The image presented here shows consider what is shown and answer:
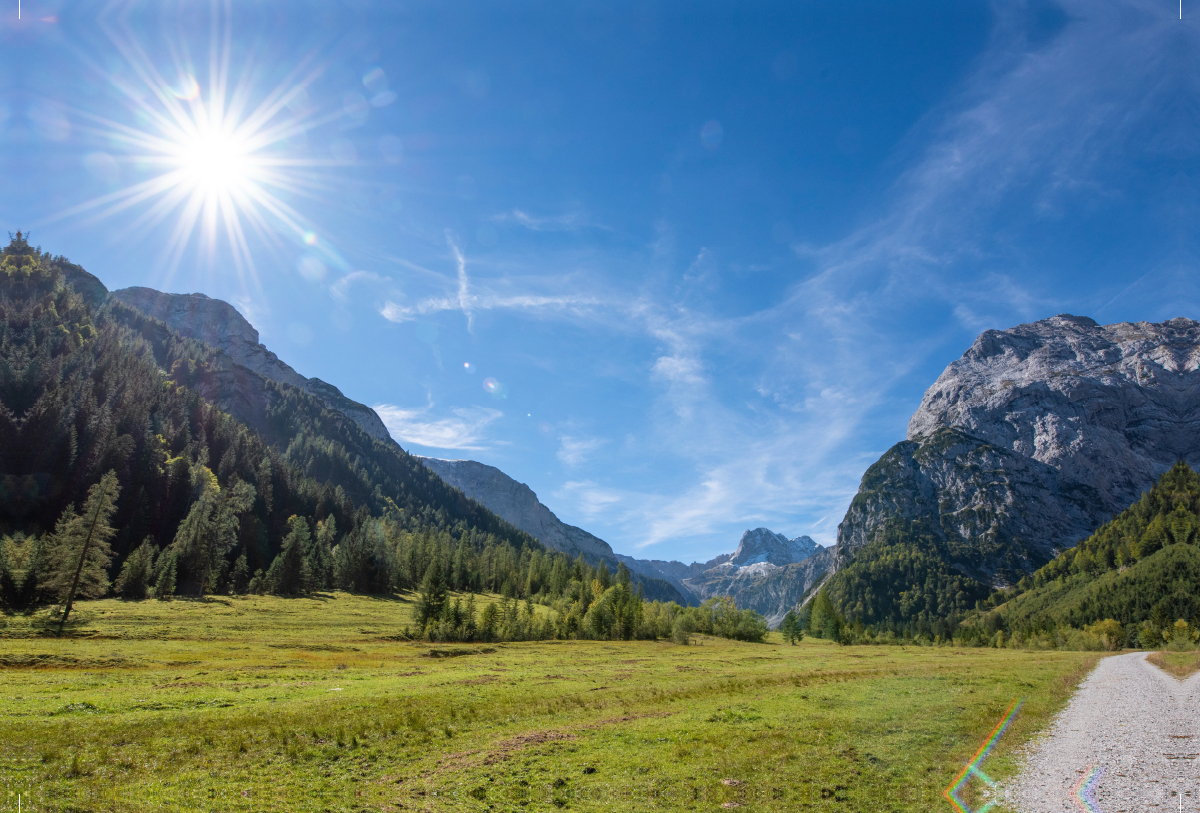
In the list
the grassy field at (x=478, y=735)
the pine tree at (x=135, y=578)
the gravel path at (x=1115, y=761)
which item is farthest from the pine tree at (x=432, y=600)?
the gravel path at (x=1115, y=761)

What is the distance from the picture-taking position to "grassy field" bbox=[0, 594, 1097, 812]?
19.1 m

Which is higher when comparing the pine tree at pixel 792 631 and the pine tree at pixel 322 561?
the pine tree at pixel 322 561

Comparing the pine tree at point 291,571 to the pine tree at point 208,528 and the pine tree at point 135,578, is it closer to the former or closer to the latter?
the pine tree at point 208,528

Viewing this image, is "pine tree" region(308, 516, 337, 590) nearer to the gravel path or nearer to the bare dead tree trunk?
the bare dead tree trunk

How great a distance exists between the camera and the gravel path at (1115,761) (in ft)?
55.1

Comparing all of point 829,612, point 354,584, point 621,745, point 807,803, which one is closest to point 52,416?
point 354,584

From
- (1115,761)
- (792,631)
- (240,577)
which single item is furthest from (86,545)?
(792,631)

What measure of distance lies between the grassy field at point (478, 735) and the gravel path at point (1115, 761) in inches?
68.3

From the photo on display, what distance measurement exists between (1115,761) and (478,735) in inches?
1176

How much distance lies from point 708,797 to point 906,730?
15.8 meters

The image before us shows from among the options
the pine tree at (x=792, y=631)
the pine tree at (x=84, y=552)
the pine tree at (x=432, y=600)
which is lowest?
the pine tree at (x=792, y=631)

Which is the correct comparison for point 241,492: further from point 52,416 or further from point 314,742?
point 314,742

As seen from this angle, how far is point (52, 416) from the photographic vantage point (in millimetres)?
162500

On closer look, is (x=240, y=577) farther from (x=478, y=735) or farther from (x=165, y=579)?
(x=478, y=735)
